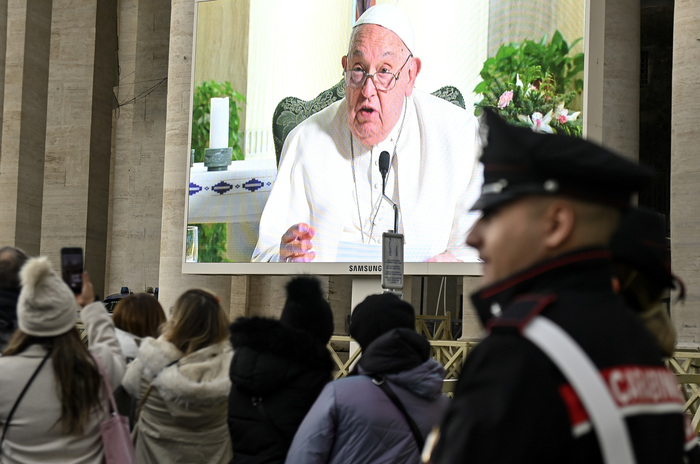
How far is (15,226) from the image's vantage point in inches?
757

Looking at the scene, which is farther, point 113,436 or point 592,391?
point 113,436

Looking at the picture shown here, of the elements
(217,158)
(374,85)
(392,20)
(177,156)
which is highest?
(392,20)

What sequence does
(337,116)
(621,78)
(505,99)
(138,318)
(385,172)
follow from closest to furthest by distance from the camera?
(138,318) < (505,99) < (385,172) < (621,78) < (337,116)

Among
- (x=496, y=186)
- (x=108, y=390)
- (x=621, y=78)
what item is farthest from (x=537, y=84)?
(x=496, y=186)

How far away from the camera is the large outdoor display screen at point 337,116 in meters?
12.1

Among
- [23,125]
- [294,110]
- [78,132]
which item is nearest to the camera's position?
[294,110]

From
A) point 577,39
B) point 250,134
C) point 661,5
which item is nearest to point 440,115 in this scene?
point 577,39

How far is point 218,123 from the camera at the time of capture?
14.8 meters

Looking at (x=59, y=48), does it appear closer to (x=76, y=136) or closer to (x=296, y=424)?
(x=76, y=136)

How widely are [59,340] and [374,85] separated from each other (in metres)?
10.1

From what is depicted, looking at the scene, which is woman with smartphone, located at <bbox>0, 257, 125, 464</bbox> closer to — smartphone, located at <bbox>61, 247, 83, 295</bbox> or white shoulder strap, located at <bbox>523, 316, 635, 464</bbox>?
smartphone, located at <bbox>61, 247, 83, 295</bbox>

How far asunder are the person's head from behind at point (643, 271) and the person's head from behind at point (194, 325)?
251 cm

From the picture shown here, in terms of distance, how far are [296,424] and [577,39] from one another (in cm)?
898

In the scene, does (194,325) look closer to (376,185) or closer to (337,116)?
(376,185)
